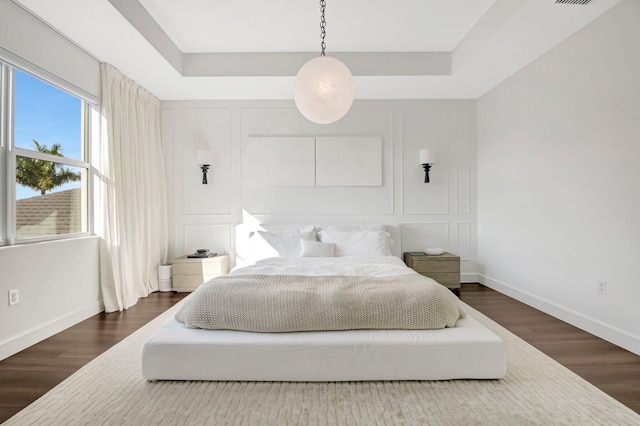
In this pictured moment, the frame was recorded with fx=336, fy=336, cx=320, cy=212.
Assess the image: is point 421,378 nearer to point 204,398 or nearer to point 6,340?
point 204,398

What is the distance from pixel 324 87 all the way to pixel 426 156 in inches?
96.3

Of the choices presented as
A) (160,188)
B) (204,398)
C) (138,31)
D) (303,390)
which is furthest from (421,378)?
(160,188)

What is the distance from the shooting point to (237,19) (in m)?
3.08

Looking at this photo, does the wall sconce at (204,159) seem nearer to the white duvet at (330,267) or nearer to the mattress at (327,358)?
the white duvet at (330,267)

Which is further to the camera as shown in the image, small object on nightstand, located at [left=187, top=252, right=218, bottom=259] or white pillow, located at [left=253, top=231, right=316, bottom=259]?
small object on nightstand, located at [left=187, top=252, right=218, bottom=259]

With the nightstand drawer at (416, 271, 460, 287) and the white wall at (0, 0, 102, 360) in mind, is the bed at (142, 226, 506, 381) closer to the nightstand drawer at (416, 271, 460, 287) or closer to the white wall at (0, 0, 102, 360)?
the white wall at (0, 0, 102, 360)

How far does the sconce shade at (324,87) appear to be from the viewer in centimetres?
224

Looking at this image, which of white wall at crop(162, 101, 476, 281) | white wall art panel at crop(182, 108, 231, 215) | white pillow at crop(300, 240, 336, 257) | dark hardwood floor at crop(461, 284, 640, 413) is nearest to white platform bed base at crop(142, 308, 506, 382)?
dark hardwood floor at crop(461, 284, 640, 413)

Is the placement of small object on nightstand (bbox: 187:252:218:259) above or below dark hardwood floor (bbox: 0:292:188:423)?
above

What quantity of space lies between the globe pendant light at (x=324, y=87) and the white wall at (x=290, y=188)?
2.18 metres

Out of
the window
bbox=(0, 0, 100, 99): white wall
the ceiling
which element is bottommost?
the window

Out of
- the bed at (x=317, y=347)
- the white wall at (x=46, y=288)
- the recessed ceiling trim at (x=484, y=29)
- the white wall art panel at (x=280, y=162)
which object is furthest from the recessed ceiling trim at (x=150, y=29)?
the recessed ceiling trim at (x=484, y=29)

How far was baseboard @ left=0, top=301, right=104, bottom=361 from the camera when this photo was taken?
7.68ft

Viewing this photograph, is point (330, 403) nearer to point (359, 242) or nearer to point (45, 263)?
point (359, 242)
